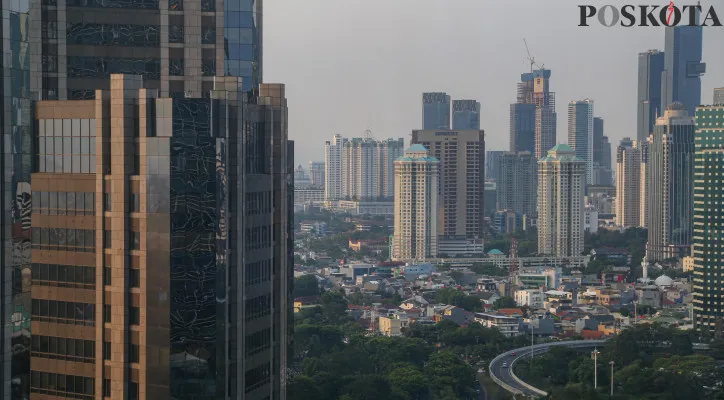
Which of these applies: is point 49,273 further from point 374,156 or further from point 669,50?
point 374,156

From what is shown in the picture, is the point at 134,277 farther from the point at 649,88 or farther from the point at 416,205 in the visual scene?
the point at 649,88

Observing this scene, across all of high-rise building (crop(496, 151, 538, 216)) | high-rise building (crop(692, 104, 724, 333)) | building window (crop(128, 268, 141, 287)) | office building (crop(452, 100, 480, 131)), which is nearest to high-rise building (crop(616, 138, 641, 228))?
high-rise building (crop(496, 151, 538, 216))

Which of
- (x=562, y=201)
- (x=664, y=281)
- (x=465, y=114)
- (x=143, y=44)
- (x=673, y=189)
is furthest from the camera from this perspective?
(x=465, y=114)

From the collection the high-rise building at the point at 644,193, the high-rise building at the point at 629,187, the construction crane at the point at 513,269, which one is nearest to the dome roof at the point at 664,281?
the construction crane at the point at 513,269

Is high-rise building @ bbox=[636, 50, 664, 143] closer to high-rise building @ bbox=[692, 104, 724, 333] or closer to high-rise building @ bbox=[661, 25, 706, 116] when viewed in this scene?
high-rise building @ bbox=[661, 25, 706, 116]

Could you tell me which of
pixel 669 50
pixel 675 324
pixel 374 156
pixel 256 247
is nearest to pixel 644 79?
pixel 669 50

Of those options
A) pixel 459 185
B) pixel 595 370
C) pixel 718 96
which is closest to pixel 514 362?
pixel 595 370
